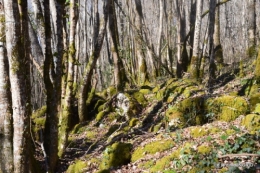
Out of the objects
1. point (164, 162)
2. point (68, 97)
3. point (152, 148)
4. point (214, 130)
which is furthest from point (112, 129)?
point (164, 162)

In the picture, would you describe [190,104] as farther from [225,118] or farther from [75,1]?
[75,1]

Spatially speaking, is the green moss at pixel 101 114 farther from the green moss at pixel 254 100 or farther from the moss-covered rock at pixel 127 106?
the green moss at pixel 254 100

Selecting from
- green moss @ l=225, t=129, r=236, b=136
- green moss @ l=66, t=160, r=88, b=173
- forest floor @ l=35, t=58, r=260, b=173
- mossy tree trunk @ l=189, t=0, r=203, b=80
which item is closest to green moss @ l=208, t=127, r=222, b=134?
forest floor @ l=35, t=58, r=260, b=173

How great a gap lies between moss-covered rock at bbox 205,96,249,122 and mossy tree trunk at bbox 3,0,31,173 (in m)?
4.79

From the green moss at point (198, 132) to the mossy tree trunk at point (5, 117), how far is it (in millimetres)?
3803

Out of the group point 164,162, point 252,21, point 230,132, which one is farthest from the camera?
point 252,21

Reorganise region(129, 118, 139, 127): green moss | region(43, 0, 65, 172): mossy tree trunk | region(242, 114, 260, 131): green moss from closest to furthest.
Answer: region(242, 114, 260, 131): green moss < region(43, 0, 65, 172): mossy tree trunk < region(129, 118, 139, 127): green moss

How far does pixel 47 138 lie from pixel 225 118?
431cm

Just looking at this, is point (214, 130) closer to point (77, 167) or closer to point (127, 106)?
point (77, 167)

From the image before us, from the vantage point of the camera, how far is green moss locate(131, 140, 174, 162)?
6.64 m

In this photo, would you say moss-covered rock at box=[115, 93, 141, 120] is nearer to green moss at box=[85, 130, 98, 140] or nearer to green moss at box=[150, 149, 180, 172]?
green moss at box=[85, 130, 98, 140]

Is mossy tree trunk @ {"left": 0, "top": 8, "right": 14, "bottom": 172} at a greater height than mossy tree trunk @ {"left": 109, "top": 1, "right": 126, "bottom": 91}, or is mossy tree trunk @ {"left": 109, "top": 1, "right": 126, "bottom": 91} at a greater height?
mossy tree trunk @ {"left": 109, "top": 1, "right": 126, "bottom": 91}

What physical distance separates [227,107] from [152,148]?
89.6 inches

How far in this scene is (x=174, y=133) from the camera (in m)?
7.15
